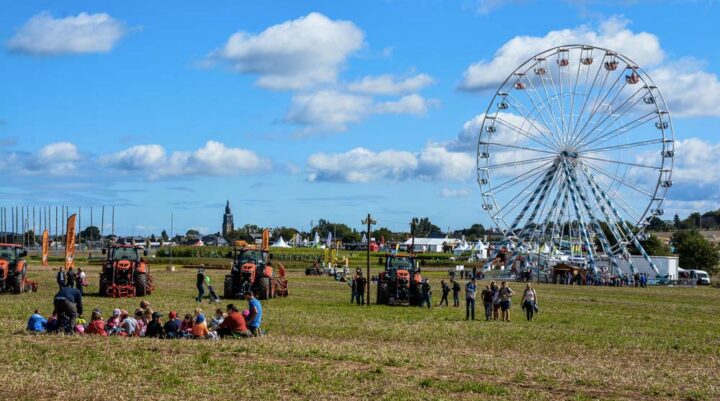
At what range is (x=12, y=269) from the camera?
1483 inches

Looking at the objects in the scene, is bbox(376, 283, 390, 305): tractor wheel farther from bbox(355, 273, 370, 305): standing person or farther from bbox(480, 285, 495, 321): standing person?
bbox(480, 285, 495, 321): standing person

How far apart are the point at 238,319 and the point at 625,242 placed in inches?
2518

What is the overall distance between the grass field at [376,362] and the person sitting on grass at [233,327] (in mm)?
647

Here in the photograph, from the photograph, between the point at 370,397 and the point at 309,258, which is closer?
the point at 370,397

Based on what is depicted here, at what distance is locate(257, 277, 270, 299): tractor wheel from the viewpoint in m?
38.3

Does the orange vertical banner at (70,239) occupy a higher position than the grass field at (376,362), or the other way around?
the orange vertical banner at (70,239)

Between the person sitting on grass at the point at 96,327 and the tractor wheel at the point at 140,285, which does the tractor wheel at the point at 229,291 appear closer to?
the tractor wheel at the point at 140,285

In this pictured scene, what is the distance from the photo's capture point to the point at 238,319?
2198 centimetres

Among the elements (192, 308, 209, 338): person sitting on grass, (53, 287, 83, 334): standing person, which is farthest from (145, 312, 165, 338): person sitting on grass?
(53, 287, 83, 334): standing person

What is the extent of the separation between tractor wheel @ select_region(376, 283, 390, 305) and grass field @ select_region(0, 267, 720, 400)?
916 centimetres

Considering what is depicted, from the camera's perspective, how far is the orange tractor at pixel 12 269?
37312 millimetres

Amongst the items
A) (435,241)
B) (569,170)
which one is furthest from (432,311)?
(435,241)

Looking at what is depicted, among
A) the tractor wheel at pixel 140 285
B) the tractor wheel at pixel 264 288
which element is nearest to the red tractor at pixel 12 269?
the tractor wheel at pixel 140 285

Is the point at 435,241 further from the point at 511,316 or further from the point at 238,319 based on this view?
the point at 238,319
